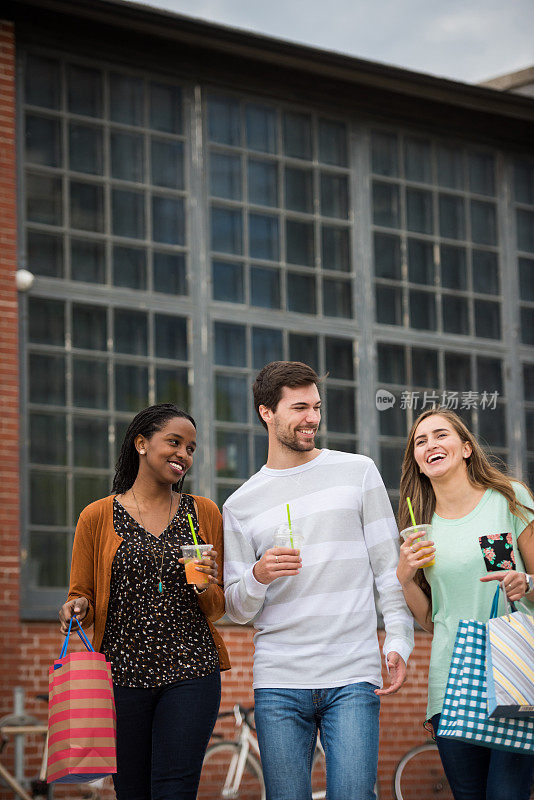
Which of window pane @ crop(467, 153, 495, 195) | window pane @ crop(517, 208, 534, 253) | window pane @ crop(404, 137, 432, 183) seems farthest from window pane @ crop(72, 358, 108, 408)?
window pane @ crop(517, 208, 534, 253)

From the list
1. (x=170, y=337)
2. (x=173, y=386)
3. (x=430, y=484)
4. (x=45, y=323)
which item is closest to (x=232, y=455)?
(x=173, y=386)

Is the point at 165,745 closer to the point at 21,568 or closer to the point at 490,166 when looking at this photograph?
the point at 21,568

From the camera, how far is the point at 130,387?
9.38 meters

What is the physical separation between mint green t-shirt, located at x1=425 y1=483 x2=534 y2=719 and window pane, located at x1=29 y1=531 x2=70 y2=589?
508cm

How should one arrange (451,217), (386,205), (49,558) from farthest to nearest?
(451,217), (386,205), (49,558)

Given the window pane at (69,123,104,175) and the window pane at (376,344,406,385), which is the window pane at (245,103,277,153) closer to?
the window pane at (69,123,104,175)

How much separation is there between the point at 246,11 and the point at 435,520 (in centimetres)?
785

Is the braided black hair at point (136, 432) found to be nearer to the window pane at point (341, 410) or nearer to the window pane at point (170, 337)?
the window pane at point (170, 337)

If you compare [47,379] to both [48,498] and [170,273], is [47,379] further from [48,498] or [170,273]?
[170,273]

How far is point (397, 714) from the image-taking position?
388 inches

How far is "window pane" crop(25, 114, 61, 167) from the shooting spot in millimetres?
9305

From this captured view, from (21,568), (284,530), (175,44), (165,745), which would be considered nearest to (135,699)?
(165,745)

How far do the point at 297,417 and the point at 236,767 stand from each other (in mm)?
5561

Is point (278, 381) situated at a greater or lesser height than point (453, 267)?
lesser
